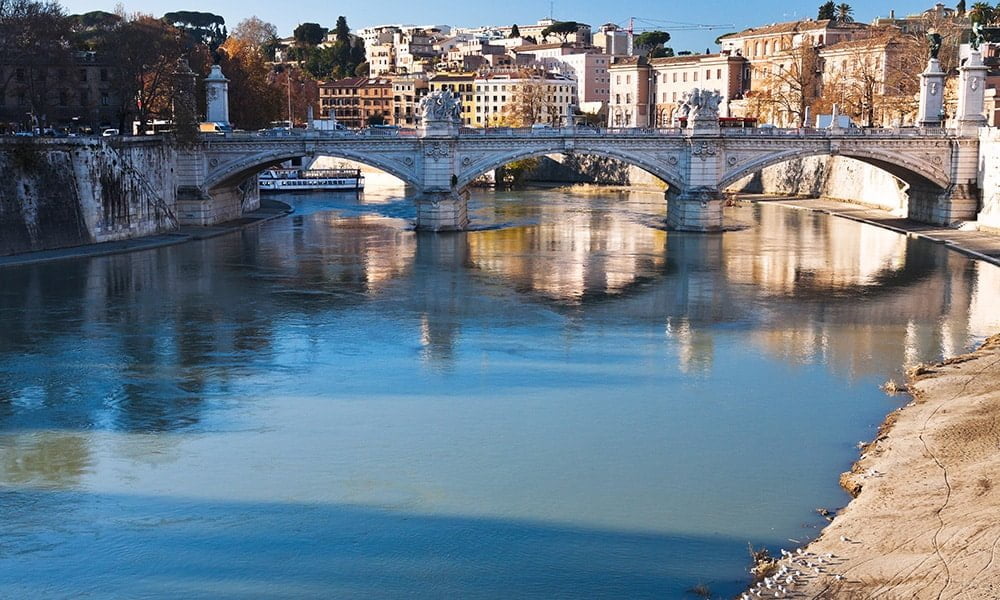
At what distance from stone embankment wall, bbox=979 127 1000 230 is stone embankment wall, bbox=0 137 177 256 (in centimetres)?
2869

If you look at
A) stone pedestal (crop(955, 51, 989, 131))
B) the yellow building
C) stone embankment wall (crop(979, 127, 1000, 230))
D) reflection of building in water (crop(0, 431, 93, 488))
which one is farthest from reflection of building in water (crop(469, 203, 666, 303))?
the yellow building

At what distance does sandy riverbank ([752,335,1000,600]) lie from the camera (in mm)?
10818

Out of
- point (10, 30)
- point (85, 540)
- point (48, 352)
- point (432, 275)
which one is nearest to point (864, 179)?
point (432, 275)

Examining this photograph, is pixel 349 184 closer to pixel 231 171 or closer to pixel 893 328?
pixel 231 171

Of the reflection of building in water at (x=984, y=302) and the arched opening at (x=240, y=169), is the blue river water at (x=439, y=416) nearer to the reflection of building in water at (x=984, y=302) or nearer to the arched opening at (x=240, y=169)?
the reflection of building in water at (x=984, y=302)

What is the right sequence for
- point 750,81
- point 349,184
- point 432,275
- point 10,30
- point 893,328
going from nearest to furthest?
point 893,328, point 432,275, point 10,30, point 349,184, point 750,81

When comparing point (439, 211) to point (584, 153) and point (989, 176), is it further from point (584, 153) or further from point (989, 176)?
point (989, 176)

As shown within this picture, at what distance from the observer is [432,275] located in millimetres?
32188

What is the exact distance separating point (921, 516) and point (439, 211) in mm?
31096

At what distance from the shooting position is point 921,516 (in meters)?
12.5

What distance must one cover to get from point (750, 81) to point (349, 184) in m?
32.0

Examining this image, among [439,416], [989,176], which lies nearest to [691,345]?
[439,416]

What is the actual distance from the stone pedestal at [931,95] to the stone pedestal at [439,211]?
1783 cm

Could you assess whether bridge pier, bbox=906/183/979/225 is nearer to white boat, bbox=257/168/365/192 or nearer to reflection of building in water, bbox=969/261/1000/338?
reflection of building in water, bbox=969/261/1000/338
